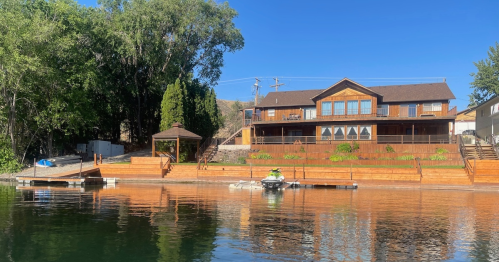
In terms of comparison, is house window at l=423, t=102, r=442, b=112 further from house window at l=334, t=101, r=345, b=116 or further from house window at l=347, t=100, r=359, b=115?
house window at l=334, t=101, r=345, b=116

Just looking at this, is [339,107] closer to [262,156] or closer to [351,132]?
[351,132]

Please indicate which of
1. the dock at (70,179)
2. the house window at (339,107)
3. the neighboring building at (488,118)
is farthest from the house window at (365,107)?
the dock at (70,179)

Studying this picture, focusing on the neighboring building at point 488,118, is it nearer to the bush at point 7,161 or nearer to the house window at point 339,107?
the house window at point 339,107

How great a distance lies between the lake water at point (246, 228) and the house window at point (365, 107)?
2048cm

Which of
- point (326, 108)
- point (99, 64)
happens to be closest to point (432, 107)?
point (326, 108)

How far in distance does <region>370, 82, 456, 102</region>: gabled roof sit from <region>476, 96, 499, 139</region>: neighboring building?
393 cm

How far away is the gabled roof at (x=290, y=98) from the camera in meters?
47.8

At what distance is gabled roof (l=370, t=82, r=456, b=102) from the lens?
140ft

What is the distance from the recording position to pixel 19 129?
1563 inches

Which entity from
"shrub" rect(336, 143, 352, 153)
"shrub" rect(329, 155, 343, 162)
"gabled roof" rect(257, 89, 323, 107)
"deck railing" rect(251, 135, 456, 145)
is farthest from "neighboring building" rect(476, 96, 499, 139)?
"gabled roof" rect(257, 89, 323, 107)

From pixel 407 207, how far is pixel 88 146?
38.2 metres

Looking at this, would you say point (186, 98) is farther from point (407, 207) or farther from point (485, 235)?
point (485, 235)

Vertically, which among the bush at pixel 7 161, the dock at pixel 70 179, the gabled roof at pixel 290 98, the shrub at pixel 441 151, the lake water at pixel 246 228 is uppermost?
the gabled roof at pixel 290 98

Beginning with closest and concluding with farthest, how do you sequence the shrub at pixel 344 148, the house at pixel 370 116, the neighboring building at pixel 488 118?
the shrub at pixel 344 148 → the neighboring building at pixel 488 118 → the house at pixel 370 116
